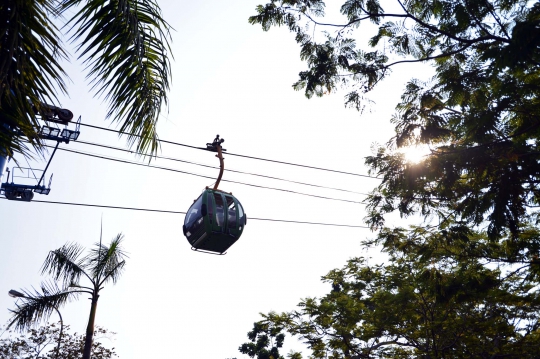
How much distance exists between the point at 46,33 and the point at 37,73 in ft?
1.18

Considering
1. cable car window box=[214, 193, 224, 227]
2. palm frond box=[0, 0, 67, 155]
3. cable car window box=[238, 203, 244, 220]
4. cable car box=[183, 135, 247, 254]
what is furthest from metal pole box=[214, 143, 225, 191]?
palm frond box=[0, 0, 67, 155]

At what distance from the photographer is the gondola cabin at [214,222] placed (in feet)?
45.9

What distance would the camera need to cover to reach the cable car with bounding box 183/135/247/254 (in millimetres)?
14008

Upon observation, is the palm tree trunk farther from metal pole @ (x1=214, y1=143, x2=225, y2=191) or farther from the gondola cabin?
metal pole @ (x1=214, y1=143, x2=225, y2=191)

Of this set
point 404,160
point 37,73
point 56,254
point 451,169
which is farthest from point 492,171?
point 56,254

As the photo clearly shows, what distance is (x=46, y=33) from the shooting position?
185 inches

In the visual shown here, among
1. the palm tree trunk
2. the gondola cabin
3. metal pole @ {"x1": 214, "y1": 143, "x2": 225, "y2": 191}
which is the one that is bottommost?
the palm tree trunk

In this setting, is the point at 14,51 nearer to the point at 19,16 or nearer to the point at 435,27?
the point at 19,16

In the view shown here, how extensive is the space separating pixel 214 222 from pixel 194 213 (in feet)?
2.66

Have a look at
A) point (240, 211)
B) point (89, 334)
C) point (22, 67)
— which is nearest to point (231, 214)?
point (240, 211)

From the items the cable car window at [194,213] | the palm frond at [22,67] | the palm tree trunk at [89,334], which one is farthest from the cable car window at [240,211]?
the palm frond at [22,67]

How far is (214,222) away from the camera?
45.9 ft

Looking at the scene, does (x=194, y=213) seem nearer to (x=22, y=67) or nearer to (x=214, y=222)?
(x=214, y=222)

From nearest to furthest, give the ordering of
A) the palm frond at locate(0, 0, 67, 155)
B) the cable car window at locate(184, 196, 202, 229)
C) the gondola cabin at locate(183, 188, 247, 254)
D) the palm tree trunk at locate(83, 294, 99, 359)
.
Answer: the palm frond at locate(0, 0, 67, 155) < the gondola cabin at locate(183, 188, 247, 254) < the cable car window at locate(184, 196, 202, 229) < the palm tree trunk at locate(83, 294, 99, 359)
